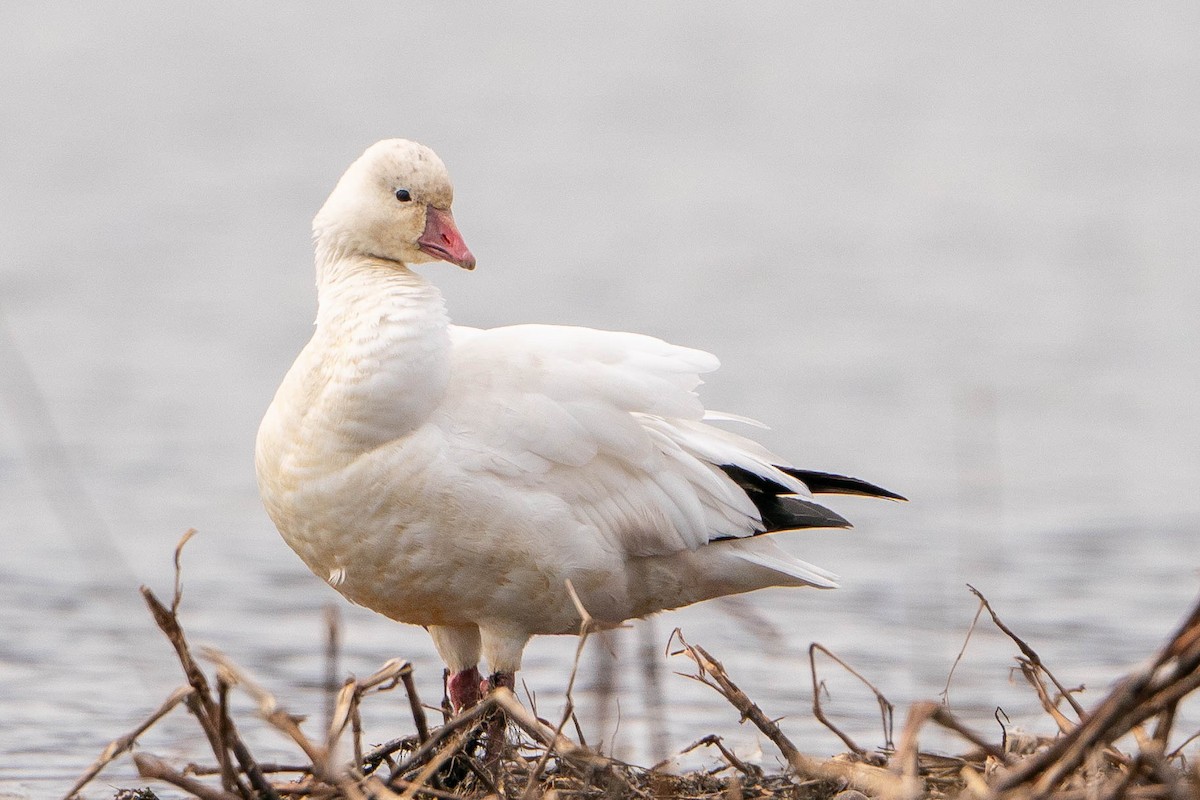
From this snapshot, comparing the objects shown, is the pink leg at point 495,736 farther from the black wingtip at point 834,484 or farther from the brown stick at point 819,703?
the black wingtip at point 834,484

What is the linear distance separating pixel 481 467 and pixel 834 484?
1381mm

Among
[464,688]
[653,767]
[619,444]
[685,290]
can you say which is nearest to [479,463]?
[619,444]

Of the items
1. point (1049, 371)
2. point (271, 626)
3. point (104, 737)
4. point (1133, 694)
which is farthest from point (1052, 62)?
point (1133, 694)

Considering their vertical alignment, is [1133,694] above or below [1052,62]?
below

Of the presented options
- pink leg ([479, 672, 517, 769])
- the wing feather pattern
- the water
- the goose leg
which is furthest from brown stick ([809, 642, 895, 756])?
the goose leg

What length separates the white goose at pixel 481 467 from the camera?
5.80m

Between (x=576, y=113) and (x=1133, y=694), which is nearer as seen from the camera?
(x=1133, y=694)

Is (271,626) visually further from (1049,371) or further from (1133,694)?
(1049,371)

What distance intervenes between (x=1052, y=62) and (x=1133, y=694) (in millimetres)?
22365

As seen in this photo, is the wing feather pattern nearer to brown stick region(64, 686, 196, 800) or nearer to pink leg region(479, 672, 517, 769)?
pink leg region(479, 672, 517, 769)

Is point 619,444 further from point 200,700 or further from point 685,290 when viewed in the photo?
point 685,290

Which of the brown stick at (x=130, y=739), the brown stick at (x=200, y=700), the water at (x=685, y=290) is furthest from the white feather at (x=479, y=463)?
the brown stick at (x=130, y=739)

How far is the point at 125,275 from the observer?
17797mm

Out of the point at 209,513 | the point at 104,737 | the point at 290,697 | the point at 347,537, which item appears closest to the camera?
the point at 347,537
